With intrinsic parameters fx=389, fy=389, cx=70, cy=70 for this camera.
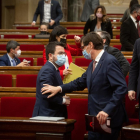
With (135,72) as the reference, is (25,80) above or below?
below

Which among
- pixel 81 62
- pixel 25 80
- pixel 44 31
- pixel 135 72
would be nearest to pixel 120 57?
pixel 135 72

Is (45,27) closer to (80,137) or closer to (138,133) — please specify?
(80,137)

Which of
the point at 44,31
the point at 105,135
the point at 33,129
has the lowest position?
the point at 105,135

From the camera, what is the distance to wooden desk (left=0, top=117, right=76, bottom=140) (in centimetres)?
208

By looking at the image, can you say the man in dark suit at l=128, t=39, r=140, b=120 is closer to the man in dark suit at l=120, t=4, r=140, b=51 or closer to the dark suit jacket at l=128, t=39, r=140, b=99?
the dark suit jacket at l=128, t=39, r=140, b=99

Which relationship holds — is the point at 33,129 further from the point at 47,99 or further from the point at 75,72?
the point at 75,72

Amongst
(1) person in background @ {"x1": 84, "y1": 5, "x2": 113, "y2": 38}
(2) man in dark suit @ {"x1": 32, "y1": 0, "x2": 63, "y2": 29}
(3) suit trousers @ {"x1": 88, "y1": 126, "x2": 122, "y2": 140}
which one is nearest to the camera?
(3) suit trousers @ {"x1": 88, "y1": 126, "x2": 122, "y2": 140}

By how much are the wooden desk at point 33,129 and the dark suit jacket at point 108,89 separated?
0.97 feet

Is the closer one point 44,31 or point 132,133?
point 132,133

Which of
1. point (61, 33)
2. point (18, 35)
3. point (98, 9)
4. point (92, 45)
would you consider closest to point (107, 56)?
point (92, 45)

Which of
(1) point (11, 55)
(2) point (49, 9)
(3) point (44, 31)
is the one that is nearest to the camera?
(1) point (11, 55)

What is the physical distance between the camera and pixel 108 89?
7.81 feet

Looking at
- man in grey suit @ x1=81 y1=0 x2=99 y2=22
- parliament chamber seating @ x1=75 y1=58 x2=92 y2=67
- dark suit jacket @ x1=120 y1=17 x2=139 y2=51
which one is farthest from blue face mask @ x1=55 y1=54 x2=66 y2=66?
man in grey suit @ x1=81 y1=0 x2=99 y2=22

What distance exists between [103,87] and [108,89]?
→ 0.03 metres
